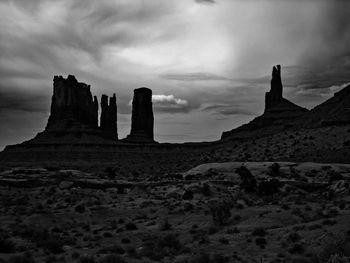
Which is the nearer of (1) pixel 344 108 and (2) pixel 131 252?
(2) pixel 131 252

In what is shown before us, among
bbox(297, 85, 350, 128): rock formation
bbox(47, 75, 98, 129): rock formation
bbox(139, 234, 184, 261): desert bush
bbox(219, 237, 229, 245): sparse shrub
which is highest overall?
bbox(47, 75, 98, 129): rock formation

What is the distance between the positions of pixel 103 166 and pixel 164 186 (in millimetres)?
57646

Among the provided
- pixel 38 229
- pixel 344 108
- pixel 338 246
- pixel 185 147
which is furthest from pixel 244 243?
pixel 185 147

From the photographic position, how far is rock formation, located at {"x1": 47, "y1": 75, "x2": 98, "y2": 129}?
139 m

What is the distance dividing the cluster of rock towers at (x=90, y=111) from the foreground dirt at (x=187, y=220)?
91575 millimetres

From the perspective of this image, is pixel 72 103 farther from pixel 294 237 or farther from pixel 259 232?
pixel 294 237

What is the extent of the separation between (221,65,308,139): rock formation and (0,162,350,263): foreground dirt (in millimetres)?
67808

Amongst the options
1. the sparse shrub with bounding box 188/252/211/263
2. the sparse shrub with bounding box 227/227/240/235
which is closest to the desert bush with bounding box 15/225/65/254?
the sparse shrub with bounding box 188/252/211/263

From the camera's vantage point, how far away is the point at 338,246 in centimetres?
1421

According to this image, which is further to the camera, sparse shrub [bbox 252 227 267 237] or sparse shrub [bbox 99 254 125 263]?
sparse shrub [bbox 252 227 267 237]

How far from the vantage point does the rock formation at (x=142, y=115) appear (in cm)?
15162

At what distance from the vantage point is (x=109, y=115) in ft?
516

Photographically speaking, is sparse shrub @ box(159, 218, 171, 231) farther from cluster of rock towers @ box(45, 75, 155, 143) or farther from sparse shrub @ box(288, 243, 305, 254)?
cluster of rock towers @ box(45, 75, 155, 143)

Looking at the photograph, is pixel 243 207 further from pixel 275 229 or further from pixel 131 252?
pixel 131 252
